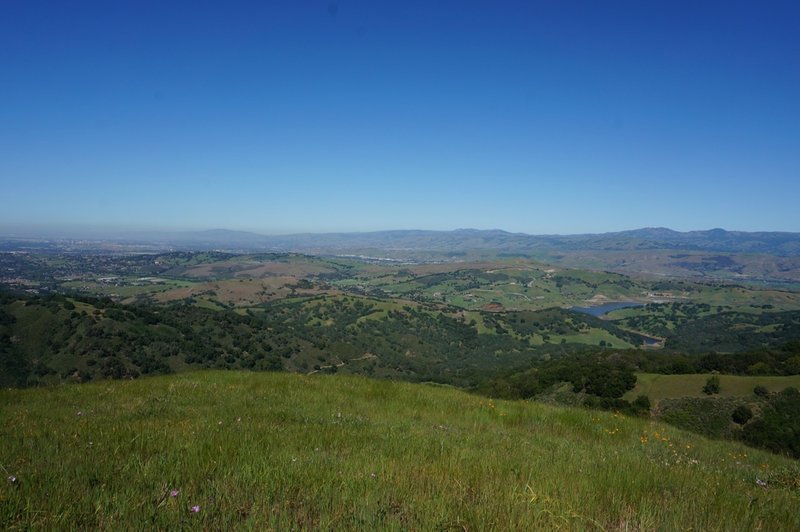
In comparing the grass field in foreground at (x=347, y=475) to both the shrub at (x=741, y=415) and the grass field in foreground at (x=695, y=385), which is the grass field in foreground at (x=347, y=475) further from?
the grass field in foreground at (x=695, y=385)

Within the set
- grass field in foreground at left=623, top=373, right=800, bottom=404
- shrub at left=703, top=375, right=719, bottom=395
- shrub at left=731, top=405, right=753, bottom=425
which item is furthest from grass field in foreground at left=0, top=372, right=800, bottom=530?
grass field in foreground at left=623, top=373, right=800, bottom=404

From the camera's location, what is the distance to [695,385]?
34.7m

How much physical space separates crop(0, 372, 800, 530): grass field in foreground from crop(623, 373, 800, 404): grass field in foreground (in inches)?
1146

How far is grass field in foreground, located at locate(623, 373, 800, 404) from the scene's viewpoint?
3095 cm

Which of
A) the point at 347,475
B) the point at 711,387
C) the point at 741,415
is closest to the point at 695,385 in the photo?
the point at 711,387

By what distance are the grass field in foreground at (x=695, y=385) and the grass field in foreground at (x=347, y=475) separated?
29.1 m

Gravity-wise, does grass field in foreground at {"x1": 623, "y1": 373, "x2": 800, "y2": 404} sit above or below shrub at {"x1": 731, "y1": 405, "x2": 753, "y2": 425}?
below

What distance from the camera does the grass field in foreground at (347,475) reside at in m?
3.02

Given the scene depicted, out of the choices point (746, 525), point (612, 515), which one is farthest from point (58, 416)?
point (746, 525)

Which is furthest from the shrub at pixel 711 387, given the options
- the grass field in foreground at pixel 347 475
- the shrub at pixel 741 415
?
the grass field in foreground at pixel 347 475

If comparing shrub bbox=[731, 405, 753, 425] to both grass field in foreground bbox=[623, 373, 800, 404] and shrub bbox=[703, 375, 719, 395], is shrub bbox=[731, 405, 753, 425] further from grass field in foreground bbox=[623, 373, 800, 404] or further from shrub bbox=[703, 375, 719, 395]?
shrub bbox=[703, 375, 719, 395]

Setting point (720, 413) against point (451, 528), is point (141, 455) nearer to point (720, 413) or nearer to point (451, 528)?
point (451, 528)

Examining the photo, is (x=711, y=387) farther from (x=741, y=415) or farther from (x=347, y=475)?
(x=347, y=475)

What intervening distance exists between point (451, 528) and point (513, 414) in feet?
24.0
